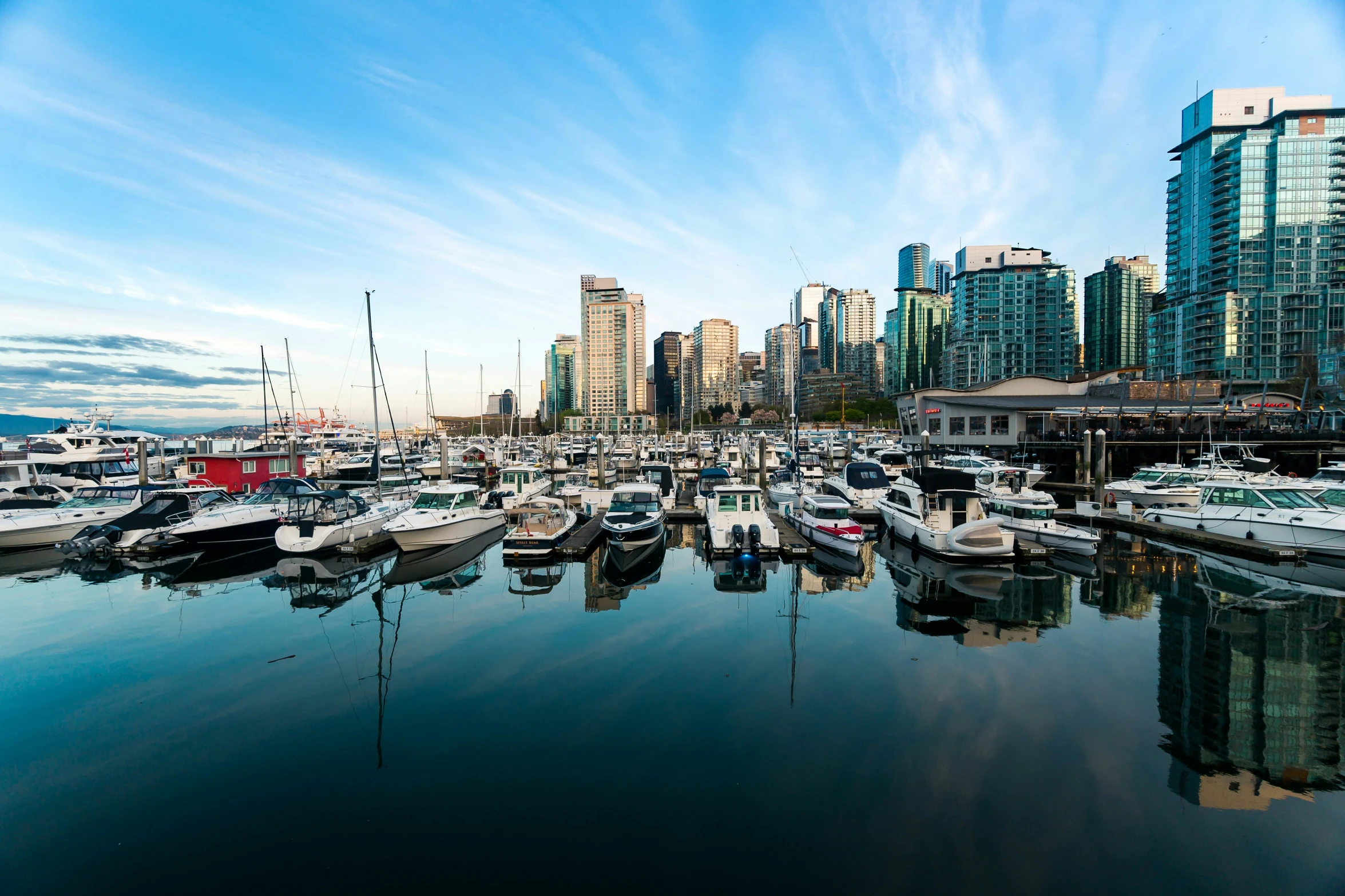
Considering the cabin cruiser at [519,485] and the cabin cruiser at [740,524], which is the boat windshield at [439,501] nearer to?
the cabin cruiser at [519,485]

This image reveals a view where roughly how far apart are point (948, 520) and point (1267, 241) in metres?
105

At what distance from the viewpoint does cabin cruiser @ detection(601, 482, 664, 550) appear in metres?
21.2

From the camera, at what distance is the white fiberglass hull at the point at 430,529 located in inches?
842

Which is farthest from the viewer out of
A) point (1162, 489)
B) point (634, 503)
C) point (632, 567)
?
point (1162, 489)

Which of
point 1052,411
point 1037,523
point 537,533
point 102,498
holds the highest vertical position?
point 1052,411

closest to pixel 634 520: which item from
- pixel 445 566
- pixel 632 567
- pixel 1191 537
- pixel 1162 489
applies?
pixel 632 567

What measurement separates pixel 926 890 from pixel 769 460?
47.8 meters

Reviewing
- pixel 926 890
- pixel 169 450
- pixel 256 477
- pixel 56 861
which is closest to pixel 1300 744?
pixel 926 890

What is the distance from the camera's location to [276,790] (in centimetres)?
753

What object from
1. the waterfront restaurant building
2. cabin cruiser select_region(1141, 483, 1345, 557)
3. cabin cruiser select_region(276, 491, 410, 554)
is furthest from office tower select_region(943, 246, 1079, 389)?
cabin cruiser select_region(276, 491, 410, 554)

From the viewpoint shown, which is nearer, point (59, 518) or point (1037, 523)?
point (1037, 523)

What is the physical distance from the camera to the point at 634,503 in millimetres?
23859

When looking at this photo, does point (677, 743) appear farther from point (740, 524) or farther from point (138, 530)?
point (138, 530)

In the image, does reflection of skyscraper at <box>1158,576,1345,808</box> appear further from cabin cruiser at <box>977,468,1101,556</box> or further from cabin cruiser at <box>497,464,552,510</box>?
cabin cruiser at <box>497,464,552,510</box>
